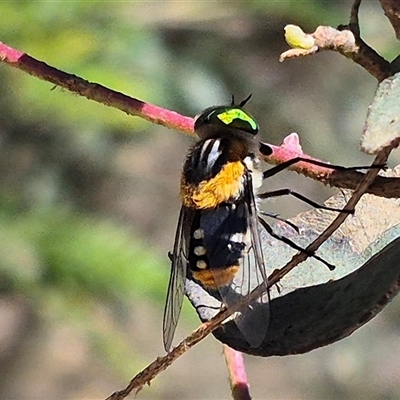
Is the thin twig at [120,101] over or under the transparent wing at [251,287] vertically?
over

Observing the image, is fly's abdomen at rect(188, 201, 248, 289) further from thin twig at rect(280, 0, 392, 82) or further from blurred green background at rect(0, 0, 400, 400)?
blurred green background at rect(0, 0, 400, 400)

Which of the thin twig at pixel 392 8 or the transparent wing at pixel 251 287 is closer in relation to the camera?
the thin twig at pixel 392 8

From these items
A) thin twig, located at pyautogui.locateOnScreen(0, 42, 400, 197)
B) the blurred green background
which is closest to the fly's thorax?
thin twig, located at pyautogui.locateOnScreen(0, 42, 400, 197)

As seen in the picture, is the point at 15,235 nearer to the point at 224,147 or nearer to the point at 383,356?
the point at 224,147

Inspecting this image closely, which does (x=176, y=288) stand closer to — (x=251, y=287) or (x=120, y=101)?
(x=251, y=287)

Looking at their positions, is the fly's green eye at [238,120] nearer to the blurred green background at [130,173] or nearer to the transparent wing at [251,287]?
the transparent wing at [251,287]

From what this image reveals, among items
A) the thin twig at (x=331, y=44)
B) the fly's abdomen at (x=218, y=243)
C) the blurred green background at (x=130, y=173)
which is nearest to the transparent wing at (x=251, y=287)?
the fly's abdomen at (x=218, y=243)

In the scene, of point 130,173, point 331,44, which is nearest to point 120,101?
point 331,44
